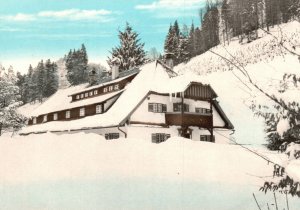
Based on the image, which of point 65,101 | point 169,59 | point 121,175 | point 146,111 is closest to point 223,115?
point 146,111

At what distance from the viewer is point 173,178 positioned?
7.55 metres

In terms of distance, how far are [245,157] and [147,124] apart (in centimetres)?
389

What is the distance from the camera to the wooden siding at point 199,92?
10973 millimetres

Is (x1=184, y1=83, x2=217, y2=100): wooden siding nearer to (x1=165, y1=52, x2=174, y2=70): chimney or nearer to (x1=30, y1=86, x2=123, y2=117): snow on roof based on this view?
(x1=165, y1=52, x2=174, y2=70): chimney

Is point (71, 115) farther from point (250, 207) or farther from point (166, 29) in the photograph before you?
point (250, 207)

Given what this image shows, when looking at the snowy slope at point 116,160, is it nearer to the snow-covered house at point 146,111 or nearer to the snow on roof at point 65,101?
the snow-covered house at point 146,111

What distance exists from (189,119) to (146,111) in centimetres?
216

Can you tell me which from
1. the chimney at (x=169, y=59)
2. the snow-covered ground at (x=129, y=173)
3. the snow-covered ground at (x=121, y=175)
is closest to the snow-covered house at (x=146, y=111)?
the chimney at (x=169, y=59)

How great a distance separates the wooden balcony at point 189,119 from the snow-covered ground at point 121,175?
3.19 m

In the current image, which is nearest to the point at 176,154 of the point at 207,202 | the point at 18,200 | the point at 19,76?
the point at 207,202

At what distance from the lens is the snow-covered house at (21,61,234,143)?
408 inches

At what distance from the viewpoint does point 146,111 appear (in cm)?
1146

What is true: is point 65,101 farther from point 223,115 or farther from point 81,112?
point 223,115

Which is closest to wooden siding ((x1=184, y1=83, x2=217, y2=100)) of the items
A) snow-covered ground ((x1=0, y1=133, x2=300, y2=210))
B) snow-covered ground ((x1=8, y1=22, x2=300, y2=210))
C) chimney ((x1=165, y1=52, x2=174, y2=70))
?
chimney ((x1=165, y1=52, x2=174, y2=70))
